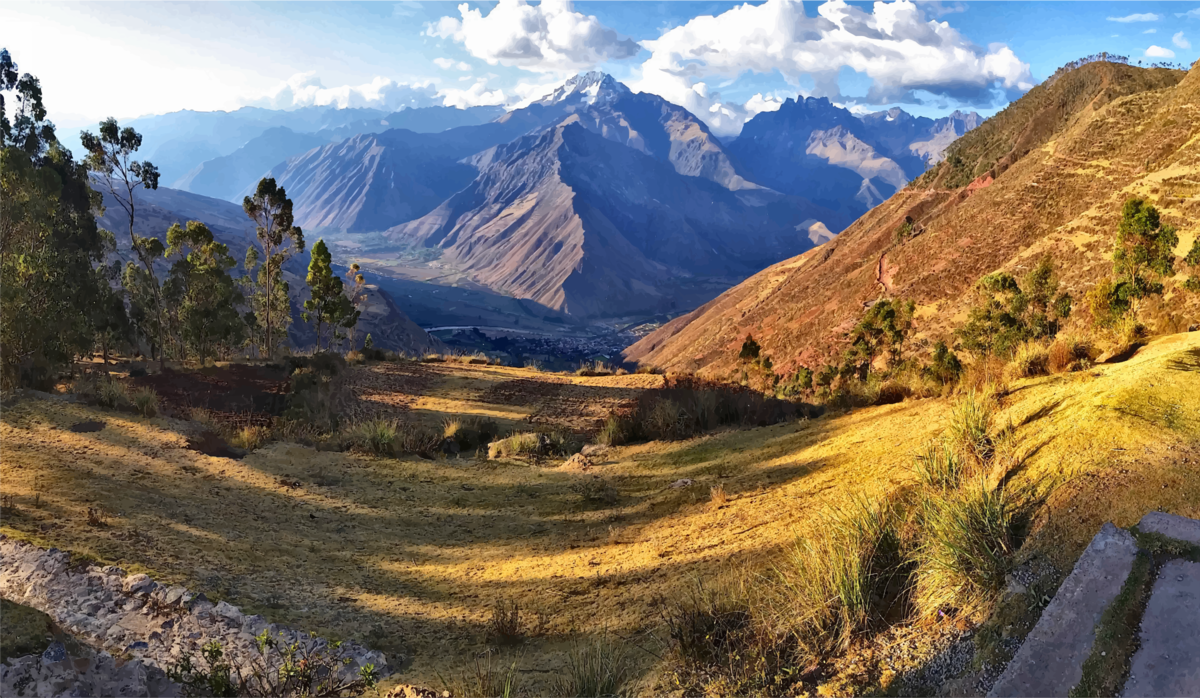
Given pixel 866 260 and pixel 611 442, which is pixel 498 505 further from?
pixel 866 260

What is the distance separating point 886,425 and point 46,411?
13575 millimetres

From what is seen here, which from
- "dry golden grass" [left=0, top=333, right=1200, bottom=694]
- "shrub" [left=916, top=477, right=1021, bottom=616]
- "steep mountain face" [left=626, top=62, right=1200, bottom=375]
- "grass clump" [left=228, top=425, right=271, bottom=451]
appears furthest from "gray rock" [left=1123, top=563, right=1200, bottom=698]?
"steep mountain face" [left=626, top=62, right=1200, bottom=375]

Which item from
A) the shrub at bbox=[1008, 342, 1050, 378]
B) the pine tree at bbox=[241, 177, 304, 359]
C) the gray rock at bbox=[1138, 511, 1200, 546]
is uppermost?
the pine tree at bbox=[241, 177, 304, 359]

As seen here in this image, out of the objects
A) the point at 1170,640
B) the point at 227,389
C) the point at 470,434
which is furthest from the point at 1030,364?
the point at 227,389

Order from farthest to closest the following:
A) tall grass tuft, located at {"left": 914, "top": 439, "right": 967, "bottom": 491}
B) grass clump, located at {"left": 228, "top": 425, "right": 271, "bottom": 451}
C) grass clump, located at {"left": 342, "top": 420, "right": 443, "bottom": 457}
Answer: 1. grass clump, located at {"left": 342, "top": 420, "right": 443, "bottom": 457}
2. grass clump, located at {"left": 228, "top": 425, "right": 271, "bottom": 451}
3. tall grass tuft, located at {"left": 914, "top": 439, "right": 967, "bottom": 491}

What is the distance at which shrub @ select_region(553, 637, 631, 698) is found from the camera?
11.7 feet

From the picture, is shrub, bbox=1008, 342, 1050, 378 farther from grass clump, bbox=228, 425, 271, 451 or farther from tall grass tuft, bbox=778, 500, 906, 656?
grass clump, bbox=228, 425, 271, 451

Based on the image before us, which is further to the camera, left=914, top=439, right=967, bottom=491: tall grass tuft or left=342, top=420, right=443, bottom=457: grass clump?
left=342, top=420, right=443, bottom=457: grass clump

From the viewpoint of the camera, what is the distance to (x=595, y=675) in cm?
365

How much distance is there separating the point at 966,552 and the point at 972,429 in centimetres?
262

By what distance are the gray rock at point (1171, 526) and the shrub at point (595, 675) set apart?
320 cm

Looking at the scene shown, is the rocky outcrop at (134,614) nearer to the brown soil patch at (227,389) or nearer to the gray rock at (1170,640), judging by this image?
the gray rock at (1170,640)

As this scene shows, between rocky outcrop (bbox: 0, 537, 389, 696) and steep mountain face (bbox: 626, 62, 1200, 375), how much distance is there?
18.9 metres

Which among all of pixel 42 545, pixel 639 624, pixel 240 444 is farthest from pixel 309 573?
pixel 240 444
